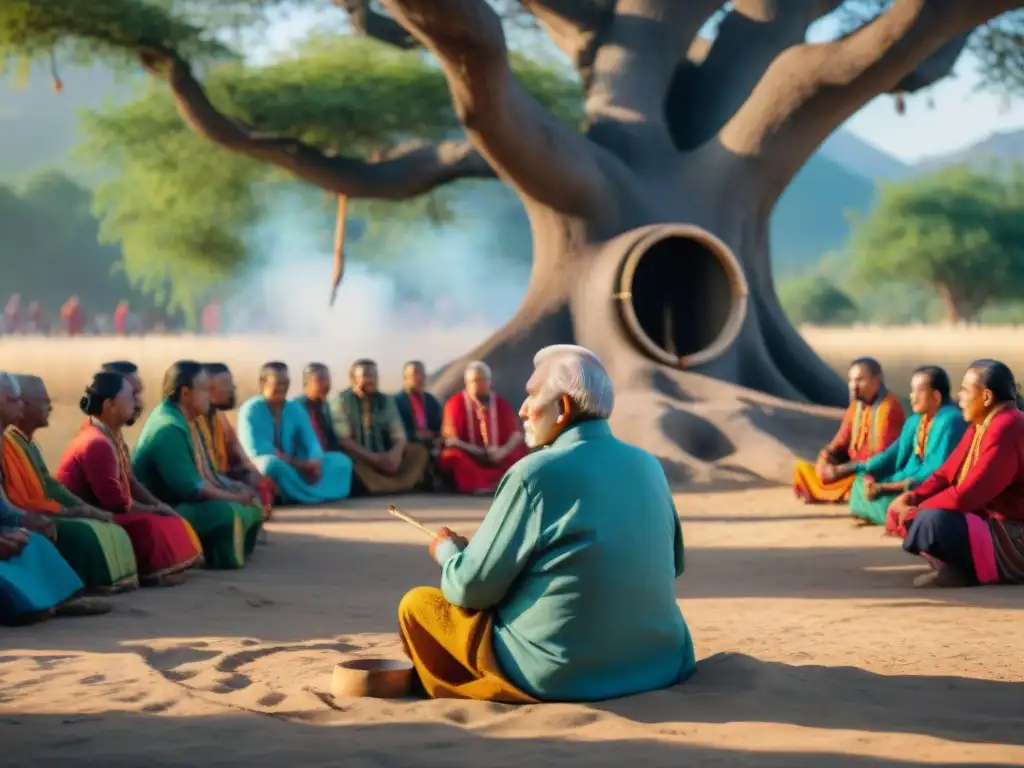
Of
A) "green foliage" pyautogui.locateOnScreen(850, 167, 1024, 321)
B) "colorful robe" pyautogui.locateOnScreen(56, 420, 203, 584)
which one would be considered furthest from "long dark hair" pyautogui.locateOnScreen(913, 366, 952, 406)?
"green foliage" pyautogui.locateOnScreen(850, 167, 1024, 321)

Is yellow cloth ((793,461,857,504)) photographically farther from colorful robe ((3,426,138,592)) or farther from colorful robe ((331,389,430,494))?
colorful robe ((3,426,138,592))

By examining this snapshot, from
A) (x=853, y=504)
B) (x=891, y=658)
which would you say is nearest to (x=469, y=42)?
(x=853, y=504)

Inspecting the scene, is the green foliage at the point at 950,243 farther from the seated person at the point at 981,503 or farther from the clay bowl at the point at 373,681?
the clay bowl at the point at 373,681

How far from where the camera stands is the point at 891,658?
5375 millimetres

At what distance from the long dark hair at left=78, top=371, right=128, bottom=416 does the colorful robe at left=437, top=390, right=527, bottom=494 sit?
5.00 metres

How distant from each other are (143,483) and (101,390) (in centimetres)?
99

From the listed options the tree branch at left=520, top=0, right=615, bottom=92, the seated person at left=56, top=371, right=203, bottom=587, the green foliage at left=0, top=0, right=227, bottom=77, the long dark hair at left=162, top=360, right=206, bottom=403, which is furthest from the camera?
the tree branch at left=520, top=0, right=615, bottom=92

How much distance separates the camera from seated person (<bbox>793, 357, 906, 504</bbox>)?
9.66 m

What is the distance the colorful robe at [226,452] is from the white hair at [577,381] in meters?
4.15

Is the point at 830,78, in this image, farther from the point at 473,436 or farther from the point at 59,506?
the point at 59,506

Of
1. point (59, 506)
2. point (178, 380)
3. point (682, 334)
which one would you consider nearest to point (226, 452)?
point (178, 380)

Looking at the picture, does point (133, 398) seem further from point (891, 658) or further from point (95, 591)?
point (891, 658)

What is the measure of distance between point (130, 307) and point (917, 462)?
61116 mm

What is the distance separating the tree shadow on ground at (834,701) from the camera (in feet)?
14.3
